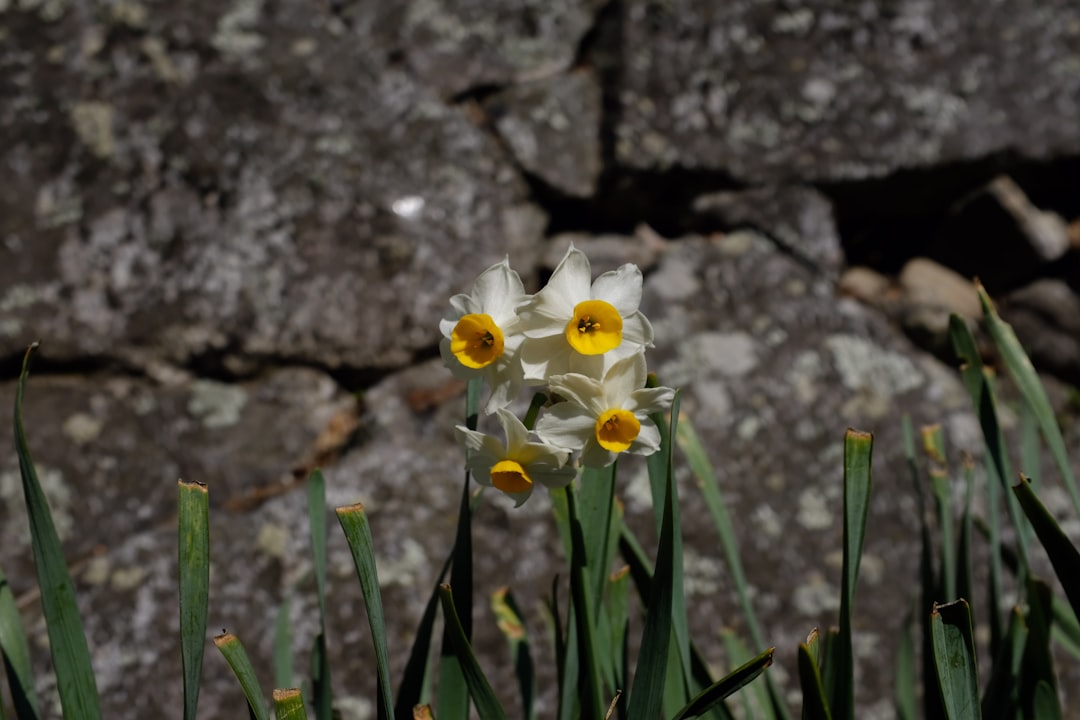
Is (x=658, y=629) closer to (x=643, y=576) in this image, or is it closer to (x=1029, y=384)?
(x=643, y=576)

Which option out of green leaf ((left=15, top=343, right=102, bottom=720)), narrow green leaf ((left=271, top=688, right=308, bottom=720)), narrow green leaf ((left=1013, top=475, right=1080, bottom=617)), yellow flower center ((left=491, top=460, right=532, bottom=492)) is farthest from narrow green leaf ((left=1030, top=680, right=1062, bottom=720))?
green leaf ((left=15, top=343, right=102, bottom=720))

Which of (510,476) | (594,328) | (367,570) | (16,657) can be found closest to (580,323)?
(594,328)

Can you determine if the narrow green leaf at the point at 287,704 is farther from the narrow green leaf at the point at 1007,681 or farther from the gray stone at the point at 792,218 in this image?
the gray stone at the point at 792,218

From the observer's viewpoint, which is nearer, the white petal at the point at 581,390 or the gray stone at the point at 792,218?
the white petal at the point at 581,390

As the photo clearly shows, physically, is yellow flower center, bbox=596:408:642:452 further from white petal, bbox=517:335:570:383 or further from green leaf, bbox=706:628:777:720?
green leaf, bbox=706:628:777:720

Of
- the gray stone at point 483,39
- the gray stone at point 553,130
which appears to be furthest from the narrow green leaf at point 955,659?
the gray stone at point 483,39

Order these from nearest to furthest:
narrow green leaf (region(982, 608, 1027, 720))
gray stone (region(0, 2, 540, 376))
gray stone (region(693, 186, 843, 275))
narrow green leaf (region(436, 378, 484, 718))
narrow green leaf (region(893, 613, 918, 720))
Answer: narrow green leaf (region(436, 378, 484, 718)) < narrow green leaf (region(982, 608, 1027, 720)) < narrow green leaf (region(893, 613, 918, 720)) < gray stone (region(0, 2, 540, 376)) < gray stone (region(693, 186, 843, 275))
